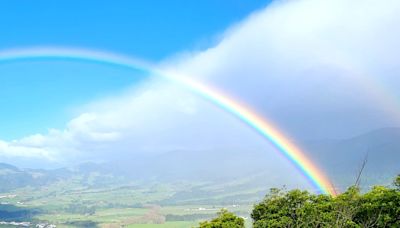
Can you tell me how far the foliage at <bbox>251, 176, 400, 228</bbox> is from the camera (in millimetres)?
24844

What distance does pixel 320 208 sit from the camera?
2734 cm

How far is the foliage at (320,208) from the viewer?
2484 centimetres

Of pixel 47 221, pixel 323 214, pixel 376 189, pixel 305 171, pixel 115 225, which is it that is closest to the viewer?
pixel 323 214

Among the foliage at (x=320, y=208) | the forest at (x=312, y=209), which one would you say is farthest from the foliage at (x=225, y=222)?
the foliage at (x=320, y=208)

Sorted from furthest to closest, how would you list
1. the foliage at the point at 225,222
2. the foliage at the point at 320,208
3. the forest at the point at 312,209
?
the foliage at the point at 225,222 → the forest at the point at 312,209 → the foliage at the point at 320,208

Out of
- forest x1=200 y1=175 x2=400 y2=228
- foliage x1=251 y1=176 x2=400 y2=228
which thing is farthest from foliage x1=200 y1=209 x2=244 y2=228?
foliage x1=251 y1=176 x2=400 y2=228

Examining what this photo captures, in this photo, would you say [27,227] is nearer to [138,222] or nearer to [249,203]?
[138,222]

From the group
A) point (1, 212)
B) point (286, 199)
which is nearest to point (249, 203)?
point (1, 212)

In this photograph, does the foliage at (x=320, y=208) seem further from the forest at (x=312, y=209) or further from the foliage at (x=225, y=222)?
the foliage at (x=225, y=222)

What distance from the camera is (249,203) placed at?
624 feet

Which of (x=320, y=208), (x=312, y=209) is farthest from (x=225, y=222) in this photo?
(x=320, y=208)

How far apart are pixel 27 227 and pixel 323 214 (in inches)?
4565

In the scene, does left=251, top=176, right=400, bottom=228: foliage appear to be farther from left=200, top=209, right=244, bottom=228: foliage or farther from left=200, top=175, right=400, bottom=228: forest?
left=200, top=209, right=244, bottom=228: foliage

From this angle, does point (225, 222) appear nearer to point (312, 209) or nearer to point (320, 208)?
point (312, 209)
